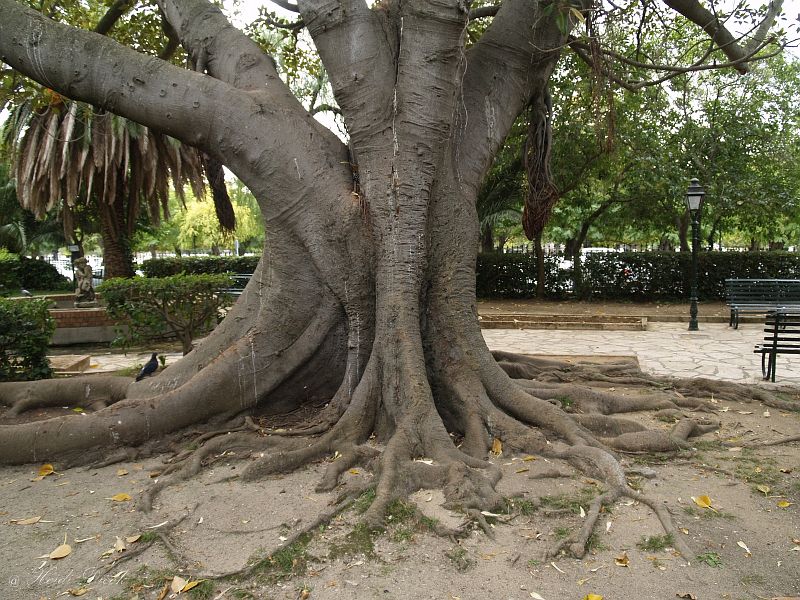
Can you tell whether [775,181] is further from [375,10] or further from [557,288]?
[375,10]

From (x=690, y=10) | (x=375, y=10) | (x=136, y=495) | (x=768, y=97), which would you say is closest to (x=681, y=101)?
(x=768, y=97)

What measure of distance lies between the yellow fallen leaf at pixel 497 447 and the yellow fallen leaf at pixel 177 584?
2330 mm

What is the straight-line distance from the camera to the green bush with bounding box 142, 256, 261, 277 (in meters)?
20.3

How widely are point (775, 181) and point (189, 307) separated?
16483mm

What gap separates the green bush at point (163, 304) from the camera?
341 inches

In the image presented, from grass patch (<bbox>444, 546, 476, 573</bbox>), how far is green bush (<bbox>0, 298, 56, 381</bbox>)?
5.77m

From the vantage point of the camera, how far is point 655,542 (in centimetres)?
321

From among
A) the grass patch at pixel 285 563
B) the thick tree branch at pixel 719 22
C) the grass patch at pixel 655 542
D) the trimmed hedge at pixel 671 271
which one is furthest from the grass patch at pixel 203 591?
the trimmed hedge at pixel 671 271

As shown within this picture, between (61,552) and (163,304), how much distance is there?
5803mm

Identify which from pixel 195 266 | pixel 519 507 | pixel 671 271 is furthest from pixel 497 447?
pixel 195 266

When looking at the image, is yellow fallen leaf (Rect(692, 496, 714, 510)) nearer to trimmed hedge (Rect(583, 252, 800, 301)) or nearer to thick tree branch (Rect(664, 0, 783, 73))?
thick tree branch (Rect(664, 0, 783, 73))

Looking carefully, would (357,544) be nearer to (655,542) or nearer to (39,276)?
(655,542)

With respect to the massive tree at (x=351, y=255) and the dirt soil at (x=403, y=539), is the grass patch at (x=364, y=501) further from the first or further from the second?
the massive tree at (x=351, y=255)

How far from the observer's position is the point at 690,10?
5.62 m
